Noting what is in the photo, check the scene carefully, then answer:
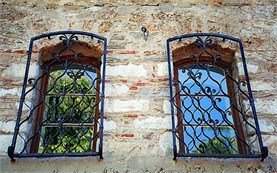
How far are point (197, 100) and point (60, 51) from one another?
146cm

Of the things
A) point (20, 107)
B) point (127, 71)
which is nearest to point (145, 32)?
point (127, 71)

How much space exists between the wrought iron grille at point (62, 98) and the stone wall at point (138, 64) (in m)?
0.11

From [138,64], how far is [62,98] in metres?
0.82

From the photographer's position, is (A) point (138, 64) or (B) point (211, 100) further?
(A) point (138, 64)

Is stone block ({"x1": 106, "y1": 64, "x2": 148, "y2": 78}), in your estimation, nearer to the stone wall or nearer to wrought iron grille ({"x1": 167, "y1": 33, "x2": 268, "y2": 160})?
the stone wall

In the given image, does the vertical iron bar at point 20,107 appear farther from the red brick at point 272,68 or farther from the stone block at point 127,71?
the red brick at point 272,68

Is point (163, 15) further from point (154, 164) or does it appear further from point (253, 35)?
point (154, 164)

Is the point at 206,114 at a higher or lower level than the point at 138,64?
lower

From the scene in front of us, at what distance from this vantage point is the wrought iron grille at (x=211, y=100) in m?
3.41

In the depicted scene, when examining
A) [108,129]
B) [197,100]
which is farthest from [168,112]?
[108,129]

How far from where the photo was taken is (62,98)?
3.64m

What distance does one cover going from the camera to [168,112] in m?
3.52

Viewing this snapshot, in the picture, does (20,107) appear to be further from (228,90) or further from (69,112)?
(228,90)

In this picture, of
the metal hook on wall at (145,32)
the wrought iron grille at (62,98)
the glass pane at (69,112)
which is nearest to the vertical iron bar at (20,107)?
the wrought iron grille at (62,98)
